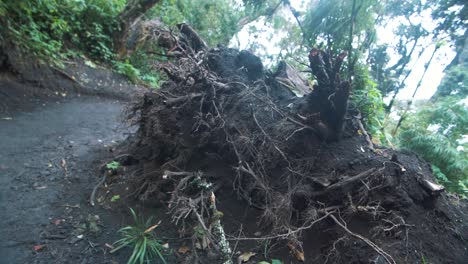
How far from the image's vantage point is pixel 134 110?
360 cm

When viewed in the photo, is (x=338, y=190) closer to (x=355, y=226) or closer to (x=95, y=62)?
(x=355, y=226)

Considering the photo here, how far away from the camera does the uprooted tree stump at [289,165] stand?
83.3 inches

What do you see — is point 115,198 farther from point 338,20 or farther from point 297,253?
point 338,20

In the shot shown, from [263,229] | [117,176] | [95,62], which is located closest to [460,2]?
[263,229]

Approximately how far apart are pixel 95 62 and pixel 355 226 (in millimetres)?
7777

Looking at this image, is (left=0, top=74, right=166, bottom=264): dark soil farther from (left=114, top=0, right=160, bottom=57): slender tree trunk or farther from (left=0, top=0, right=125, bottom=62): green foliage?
(left=114, top=0, right=160, bottom=57): slender tree trunk

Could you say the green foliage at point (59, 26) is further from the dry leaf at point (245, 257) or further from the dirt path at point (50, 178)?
the dry leaf at point (245, 257)

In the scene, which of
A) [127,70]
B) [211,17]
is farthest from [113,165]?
[211,17]

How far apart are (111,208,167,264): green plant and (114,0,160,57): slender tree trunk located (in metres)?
7.21

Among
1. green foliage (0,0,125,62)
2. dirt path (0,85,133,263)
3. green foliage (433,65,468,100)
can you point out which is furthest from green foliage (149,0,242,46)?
green foliage (433,65,468,100)

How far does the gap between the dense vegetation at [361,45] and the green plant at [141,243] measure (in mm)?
1947

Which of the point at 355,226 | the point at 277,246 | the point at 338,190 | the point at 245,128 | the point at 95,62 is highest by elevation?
the point at 95,62

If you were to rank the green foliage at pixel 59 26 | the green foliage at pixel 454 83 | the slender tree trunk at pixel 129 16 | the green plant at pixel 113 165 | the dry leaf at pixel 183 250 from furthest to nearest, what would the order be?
the slender tree trunk at pixel 129 16, the green foliage at pixel 454 83, the green foliage at pixel 59 26, the green plant at pixel 113 165, the dry leaf at pixel 183 250

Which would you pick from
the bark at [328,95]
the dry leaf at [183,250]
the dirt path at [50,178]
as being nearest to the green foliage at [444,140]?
the bark at [328,95]
